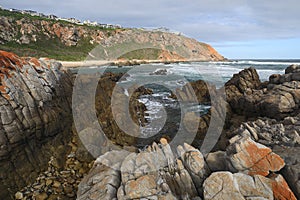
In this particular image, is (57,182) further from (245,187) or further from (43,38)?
(43,38)

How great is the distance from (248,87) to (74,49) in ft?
345

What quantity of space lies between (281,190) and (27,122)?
32.8 ft

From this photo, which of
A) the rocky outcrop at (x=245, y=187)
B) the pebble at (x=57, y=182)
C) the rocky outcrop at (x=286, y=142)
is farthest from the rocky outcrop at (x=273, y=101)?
the pebble at (x=57, y=182)

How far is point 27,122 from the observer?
1023 centimetres

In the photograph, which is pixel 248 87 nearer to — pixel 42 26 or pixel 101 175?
pixel 101 175

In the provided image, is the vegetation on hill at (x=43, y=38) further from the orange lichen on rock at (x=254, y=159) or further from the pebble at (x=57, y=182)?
the orange lichen on rock at (x=254, y=159)

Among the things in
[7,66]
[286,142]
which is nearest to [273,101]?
[286,142]

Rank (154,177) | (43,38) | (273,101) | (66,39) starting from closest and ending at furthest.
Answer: (154,177), (273,101), (43,38), (66,39)

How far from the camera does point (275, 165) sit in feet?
21.3

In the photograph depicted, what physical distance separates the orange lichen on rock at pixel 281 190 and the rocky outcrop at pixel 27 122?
9059 millimetres

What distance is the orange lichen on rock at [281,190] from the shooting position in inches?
232

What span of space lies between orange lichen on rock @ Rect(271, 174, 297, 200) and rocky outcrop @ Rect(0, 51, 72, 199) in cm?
906

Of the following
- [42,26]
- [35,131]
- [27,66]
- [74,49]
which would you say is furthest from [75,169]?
[42,26]

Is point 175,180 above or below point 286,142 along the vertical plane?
below
